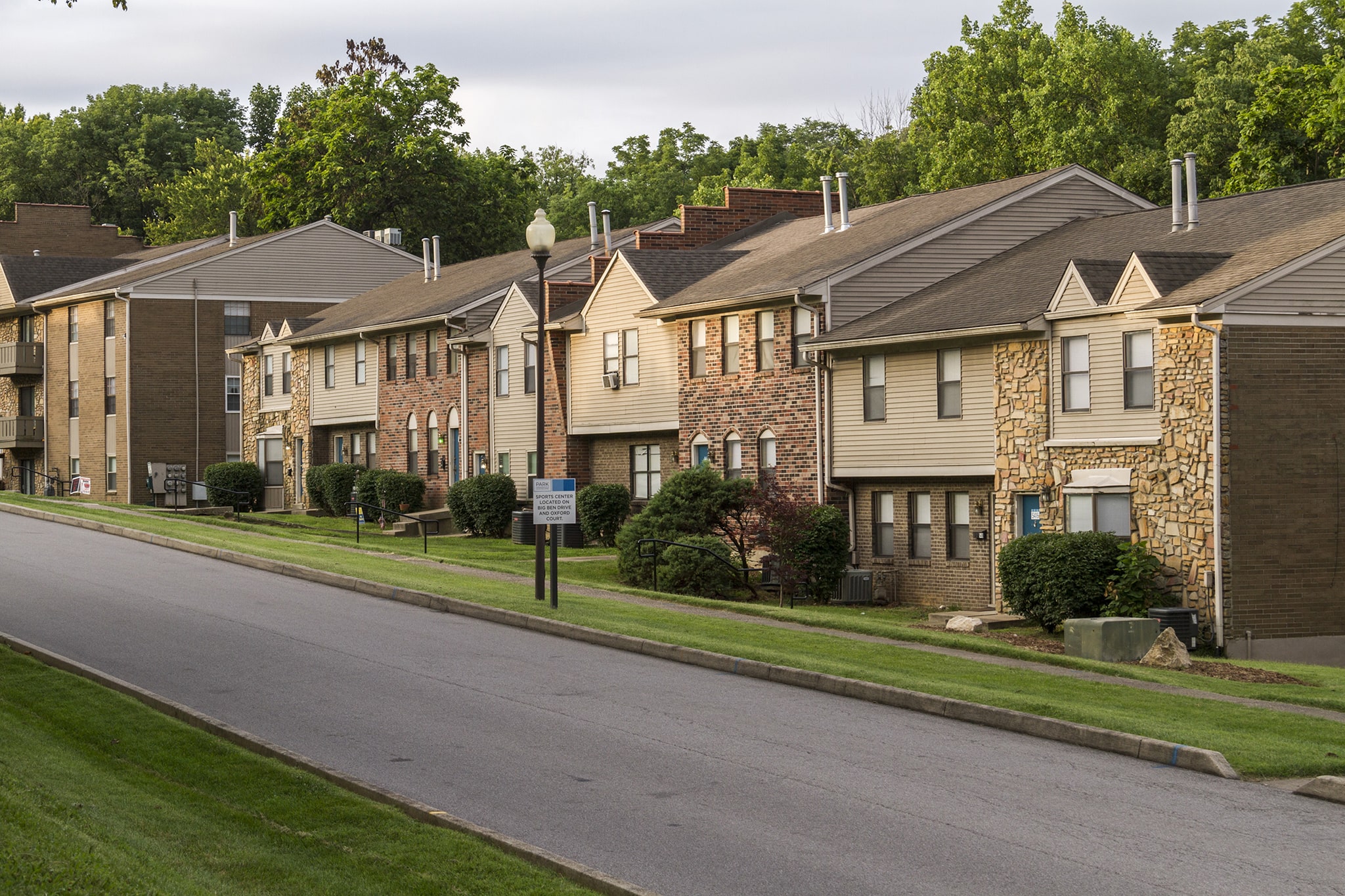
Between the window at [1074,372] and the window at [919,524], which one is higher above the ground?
the window at [1074,372]

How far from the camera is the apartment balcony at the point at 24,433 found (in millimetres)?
68037

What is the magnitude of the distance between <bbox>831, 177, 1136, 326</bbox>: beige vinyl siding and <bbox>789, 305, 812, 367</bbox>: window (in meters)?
0.66

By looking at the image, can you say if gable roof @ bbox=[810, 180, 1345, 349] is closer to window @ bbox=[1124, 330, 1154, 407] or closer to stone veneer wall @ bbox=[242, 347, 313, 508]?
window @ bbox=[1124, 330, 1154, 407]

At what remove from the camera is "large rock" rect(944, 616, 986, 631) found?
90.0ft

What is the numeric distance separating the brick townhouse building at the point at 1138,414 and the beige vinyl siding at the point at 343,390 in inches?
879

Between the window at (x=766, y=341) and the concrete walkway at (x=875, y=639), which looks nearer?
the concrete walkway at (x=875, y=639)

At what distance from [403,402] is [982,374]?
79.5 feet

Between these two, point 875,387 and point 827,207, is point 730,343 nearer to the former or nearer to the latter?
point 875,387

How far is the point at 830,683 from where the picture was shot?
17.7 metres

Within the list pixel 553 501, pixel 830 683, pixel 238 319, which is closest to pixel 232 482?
pixel 238 319

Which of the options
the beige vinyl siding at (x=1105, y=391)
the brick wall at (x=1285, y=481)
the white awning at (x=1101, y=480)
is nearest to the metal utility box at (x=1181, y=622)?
the brick wall at (x=1285, y=481)

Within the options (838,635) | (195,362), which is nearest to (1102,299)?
(838,635)

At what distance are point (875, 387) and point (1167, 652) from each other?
12.6m

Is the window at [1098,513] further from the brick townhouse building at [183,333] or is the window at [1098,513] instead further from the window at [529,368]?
the brick townhouse building at [183,333]
